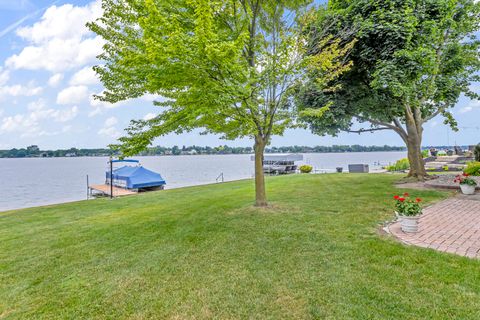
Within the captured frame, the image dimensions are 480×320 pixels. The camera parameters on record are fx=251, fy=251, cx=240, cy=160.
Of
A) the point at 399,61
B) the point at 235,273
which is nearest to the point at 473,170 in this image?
the point at 399,61

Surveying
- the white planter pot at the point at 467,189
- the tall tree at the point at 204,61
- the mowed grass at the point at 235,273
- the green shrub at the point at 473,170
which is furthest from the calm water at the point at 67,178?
the white planter pot at the point at 467,189

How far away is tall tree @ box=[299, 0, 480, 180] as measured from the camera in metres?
9.36

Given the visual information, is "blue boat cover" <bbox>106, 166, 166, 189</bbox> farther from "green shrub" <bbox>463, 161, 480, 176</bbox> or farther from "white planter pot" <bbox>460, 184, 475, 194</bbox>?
"green shrub" <bbox>463, 161, 480, 176</bbox>

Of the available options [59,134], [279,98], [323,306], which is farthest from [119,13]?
[59,134]

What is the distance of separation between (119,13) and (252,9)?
3.79 metres

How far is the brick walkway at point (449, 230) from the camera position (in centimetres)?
451

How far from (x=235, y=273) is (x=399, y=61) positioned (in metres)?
10.1

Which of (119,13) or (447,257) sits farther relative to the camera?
(119,13)

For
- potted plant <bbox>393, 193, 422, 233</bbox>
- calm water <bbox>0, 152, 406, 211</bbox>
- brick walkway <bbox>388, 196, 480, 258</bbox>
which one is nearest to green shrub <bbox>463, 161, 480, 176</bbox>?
brick walkway <bbox>388, 196, 480, 258</bbox>

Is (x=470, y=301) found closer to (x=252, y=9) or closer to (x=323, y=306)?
(x=323, y=306)

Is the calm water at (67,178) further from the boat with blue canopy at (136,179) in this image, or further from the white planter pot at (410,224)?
the white planter pot at (410,224)

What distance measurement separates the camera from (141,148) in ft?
20.9

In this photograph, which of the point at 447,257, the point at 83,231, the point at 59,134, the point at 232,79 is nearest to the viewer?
the point at 447,257

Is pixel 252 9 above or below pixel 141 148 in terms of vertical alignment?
above
